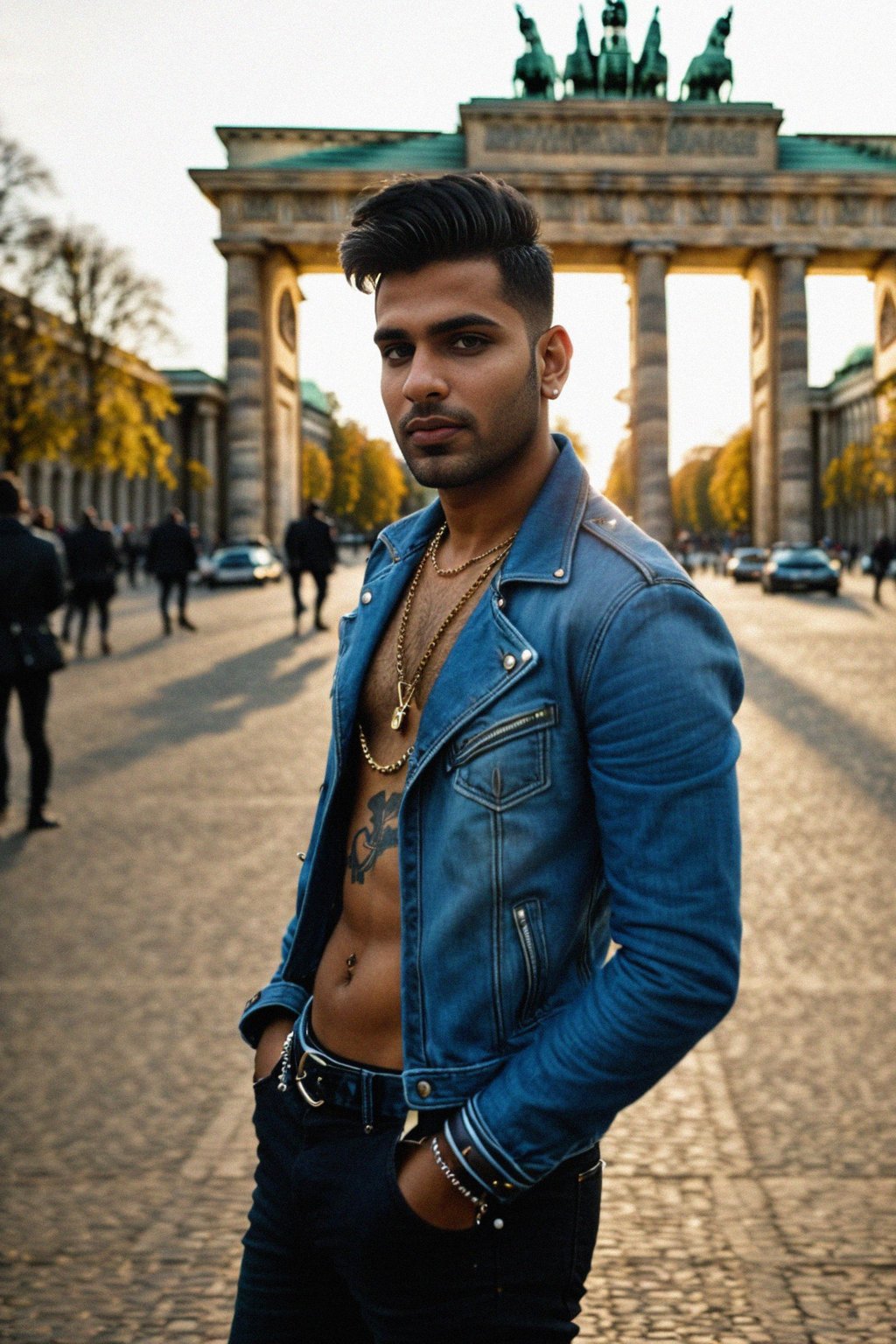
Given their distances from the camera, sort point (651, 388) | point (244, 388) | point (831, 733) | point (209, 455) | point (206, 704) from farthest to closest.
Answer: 1. point (209, 455)
2. point (651, 388)
3. point (244, 388)
4. point (206, 704)
5. point (831, 733)

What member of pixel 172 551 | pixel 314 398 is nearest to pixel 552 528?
pixel 172 551

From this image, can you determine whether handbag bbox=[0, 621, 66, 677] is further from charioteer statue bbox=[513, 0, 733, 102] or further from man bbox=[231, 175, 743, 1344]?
charioteer statue bbox=[513, 0, 733, 102]

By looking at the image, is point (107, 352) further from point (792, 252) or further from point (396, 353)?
point (396, 353)

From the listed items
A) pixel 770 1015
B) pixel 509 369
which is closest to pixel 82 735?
pixel 770 1015

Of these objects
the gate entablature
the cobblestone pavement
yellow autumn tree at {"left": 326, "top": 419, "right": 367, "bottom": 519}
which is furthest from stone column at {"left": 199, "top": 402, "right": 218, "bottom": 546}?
the cobblestone pavement

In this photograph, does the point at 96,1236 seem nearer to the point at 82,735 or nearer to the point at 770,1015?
the point at 770,1015

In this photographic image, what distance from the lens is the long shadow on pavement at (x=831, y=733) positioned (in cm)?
994

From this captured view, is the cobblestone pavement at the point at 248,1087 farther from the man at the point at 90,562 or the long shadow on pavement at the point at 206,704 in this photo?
the man at the point at 90,562

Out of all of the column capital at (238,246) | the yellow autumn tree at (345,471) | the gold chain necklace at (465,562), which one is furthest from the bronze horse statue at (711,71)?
the gold chain necklace at (465,562)

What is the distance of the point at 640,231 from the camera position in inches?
2197

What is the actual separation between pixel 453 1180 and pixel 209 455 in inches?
3916

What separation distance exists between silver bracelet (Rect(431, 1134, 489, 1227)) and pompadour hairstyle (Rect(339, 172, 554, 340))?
0.98 metres

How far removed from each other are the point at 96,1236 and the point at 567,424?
86252 mm

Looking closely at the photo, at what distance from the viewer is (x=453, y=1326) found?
1890 millimetres
